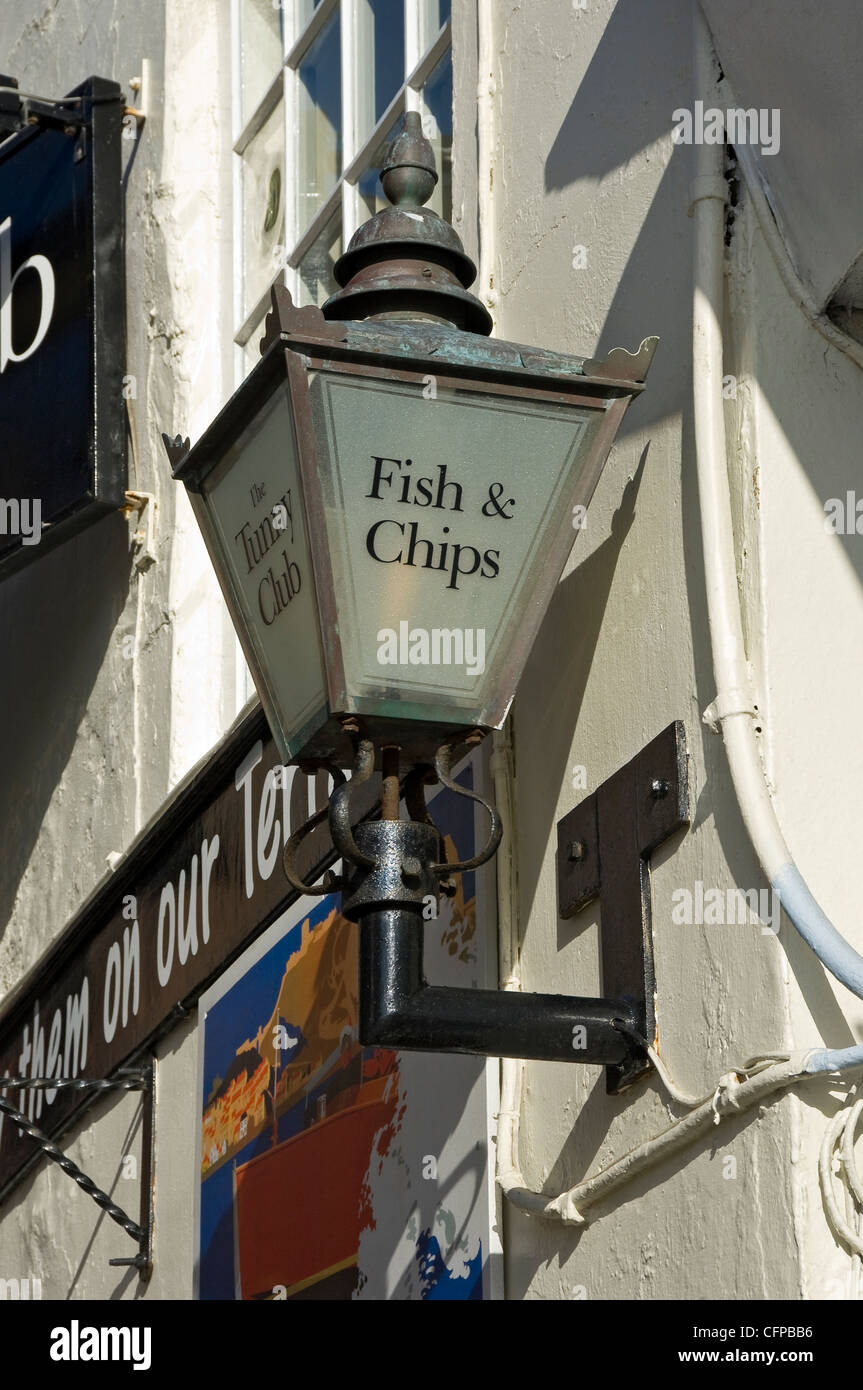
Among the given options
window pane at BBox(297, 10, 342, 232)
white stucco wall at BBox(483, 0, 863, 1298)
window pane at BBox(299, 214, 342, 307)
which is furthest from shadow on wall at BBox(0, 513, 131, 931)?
white stucco wall at BBox(483, 0, 863, 1298)

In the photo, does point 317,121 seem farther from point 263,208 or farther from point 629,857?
point 629,857

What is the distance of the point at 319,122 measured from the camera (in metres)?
5.12

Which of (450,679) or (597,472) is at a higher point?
(597,472)

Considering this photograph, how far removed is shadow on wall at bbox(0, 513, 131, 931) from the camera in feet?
18.3

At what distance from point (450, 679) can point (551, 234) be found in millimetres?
1218

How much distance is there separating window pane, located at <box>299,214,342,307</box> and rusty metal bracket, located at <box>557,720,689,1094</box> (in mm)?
2274

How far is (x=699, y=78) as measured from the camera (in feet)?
9.92

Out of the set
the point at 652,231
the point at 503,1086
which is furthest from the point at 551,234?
the point at 503,1086

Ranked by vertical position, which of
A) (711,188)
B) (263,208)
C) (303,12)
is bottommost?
(711,188)

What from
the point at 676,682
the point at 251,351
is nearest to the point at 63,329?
the point at 251,351

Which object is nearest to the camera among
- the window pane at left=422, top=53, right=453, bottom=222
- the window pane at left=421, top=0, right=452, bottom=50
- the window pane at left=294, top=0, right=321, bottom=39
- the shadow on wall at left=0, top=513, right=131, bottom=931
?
the window pane at left=422, top=53, right=453, bottom=222

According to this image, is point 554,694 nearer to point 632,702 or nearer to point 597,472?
point 632,702

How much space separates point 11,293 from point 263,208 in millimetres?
908

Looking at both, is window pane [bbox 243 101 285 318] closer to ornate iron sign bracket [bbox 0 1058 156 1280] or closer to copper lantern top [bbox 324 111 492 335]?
ornate iron sign bracket [bbox 0 1058 156 1280]
